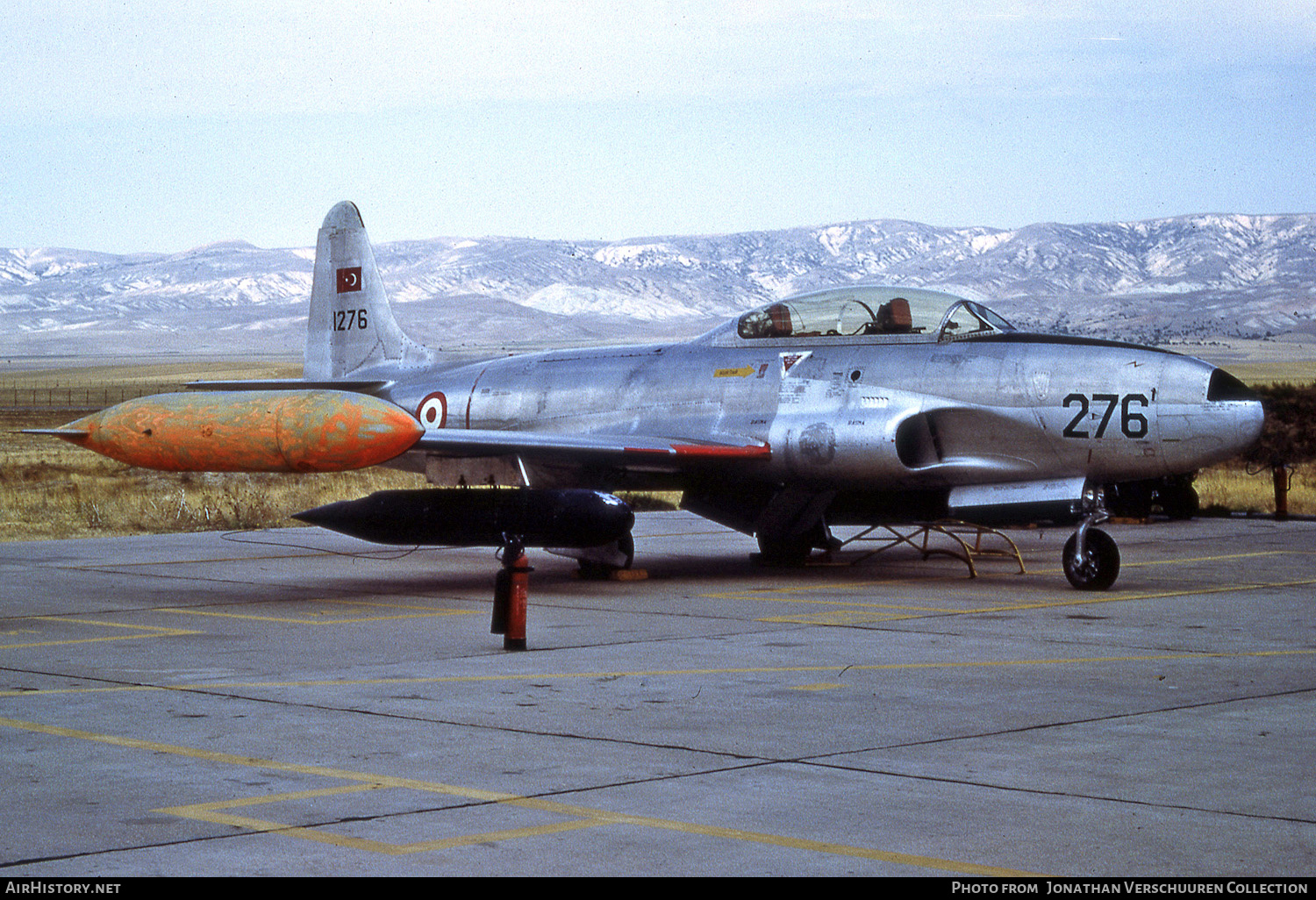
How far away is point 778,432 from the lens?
15758 millimetres

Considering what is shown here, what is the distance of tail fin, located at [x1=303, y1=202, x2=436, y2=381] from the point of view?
20.3 m

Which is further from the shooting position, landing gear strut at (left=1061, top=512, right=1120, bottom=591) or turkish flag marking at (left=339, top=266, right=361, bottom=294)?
turkish flag marking at (left=339, top=266, right=361, bottom=294)

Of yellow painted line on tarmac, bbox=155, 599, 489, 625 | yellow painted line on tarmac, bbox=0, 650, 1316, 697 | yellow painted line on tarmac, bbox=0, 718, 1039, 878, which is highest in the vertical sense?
yellow painted line on tarmac, bbox=0, 718, 1039, 878

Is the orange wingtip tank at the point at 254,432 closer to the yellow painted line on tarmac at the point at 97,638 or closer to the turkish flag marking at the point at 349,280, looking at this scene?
the yellow painted line on tarmac at the point at 97,638

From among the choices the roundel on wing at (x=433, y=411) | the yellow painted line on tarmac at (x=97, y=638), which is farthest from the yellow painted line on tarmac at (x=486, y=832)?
the roundel on wing at (x=433, y=411)

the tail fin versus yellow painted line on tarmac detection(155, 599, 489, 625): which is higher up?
the tail fin

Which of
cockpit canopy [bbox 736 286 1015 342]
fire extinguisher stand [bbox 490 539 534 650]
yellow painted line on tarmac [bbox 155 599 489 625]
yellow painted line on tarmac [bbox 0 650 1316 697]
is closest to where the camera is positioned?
yellow painted line on tarmac [bbox 0 650 1316 697]

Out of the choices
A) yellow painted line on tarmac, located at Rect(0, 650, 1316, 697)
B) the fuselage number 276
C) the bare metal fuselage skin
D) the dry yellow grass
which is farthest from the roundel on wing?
the dry yellow grass

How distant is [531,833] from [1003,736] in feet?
9.45

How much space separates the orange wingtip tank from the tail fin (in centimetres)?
707

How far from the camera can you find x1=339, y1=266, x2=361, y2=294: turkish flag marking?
20.4m

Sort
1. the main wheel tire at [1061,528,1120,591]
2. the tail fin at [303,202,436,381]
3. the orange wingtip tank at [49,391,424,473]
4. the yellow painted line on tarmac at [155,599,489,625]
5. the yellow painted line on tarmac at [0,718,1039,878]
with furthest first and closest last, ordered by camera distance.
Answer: the tail fin at [303,202,436,381], the main wheel tire at [1061,528,1120,591], the yellow painted line on tarmac at [155,599,489,625], the orange wingtip tank at [49,391,424,473], the yellow painted line on tarmac at [0,718,1039,878]

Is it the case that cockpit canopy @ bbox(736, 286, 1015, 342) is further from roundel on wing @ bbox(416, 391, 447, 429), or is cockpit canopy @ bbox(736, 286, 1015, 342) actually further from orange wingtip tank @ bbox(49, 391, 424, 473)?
orange wingtip tank @ bbox(49, 391, 424, 473)
